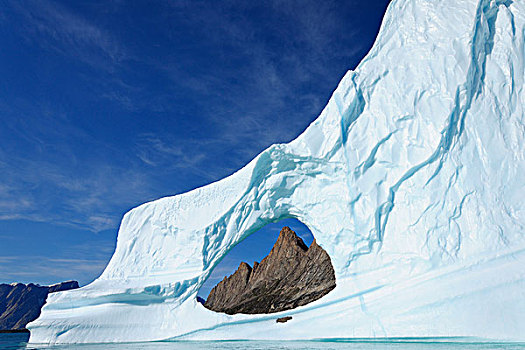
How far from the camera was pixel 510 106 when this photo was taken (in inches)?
275

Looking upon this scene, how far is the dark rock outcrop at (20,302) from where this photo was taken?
132m

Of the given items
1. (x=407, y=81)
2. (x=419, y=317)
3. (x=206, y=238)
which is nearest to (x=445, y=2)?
(x=407, y=81)

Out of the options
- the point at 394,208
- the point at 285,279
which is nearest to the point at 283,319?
the point at 394,208

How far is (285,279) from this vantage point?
147ft

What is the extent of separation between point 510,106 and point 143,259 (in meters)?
10.0

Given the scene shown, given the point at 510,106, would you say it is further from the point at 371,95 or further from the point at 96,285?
the point at 96,285

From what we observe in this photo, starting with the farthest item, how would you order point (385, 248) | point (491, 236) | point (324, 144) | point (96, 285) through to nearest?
point (96, 285), point (324, 144), point (385, 248), point (491, 236)

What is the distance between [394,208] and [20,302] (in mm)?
173732

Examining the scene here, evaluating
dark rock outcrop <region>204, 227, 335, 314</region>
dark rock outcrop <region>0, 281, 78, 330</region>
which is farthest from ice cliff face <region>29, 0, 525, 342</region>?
Answer: dark rock outcrop <region>0, 281, 78, 330</region>

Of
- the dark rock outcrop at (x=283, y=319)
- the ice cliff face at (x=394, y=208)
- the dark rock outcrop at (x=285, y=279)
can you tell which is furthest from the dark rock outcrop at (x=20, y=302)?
the dark rock outcrop at (x=283, y=319)

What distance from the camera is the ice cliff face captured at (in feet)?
21.4

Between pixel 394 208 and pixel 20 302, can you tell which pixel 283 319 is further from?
pixel 20 302

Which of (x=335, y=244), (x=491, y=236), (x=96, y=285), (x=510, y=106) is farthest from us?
(x=96, y=285)

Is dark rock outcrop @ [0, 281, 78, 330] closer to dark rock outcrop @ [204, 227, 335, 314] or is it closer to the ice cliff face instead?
dark rock outcrop @ [204, 227, 335, 314]
